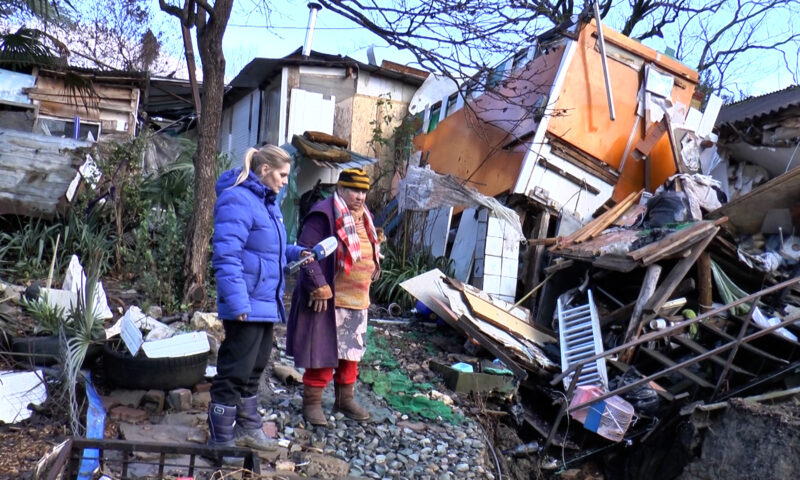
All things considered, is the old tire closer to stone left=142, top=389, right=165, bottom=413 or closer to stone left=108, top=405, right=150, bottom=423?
stone left=142, top=389, right=165, bottom=413

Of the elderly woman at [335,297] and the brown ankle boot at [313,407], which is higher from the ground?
the elderly woman at [335,297]

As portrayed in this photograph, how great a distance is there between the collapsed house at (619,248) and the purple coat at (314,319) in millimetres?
2272

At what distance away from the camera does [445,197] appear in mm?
8461

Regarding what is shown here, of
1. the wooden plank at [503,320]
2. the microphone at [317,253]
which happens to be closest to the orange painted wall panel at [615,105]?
the wooden plank at [503,320]

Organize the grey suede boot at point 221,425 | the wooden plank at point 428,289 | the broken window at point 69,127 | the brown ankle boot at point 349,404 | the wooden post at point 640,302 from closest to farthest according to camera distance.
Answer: the grey suede boot at point 221,425 < the brown ankle boot at point 349,404 < the wooden post at point 640,302 < the wooden plank at point 428,289 < the broken window at point 69,127

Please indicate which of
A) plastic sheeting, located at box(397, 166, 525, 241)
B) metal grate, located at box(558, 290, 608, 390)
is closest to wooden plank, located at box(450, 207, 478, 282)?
plastic sheeting, located at box(397, 166, 525, 241)

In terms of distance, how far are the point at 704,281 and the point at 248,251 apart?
5.50 metres

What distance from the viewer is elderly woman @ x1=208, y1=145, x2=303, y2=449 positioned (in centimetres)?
338

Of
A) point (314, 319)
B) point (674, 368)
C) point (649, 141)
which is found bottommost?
point (674, 368)

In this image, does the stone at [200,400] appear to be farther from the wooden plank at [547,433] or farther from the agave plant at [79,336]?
the wooden plank at [547,433]

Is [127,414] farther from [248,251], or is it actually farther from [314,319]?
[248,251]

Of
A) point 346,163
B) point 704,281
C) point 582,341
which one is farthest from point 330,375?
point 346,163

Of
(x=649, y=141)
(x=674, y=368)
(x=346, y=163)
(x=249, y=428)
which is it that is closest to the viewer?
(x=249, y=428)

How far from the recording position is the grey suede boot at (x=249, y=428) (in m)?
3.69
